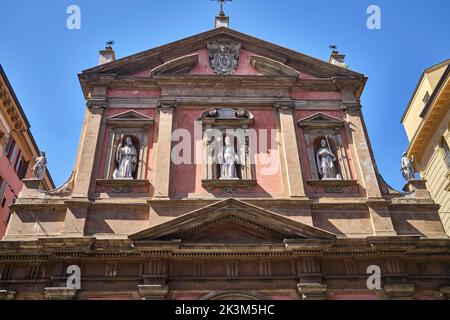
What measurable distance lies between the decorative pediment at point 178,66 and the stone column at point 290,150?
145 inches

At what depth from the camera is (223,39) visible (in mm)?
16781

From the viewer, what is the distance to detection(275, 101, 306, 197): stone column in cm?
1277

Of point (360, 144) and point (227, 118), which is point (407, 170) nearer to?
point (360, 144)

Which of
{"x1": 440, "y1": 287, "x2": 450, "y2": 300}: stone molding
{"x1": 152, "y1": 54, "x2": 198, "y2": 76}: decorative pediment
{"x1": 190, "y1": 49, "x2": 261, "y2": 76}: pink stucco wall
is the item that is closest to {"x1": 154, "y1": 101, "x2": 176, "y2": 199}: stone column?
{"x1": 152, "y1": 54, "x2": 198, "y2": 76}: decorative pediment

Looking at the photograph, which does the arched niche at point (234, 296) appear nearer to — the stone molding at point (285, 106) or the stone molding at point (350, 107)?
the stone molding at point (285, 106)

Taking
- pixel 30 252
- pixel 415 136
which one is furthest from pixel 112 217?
pixel 415 136

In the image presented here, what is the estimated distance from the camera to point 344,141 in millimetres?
14203

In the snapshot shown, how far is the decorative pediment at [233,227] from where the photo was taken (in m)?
11.2

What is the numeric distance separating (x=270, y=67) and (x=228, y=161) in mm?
4604

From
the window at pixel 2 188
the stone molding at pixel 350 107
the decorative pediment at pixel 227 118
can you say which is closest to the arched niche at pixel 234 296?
the decorative pediment at pixel 227 118

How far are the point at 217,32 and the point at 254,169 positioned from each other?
21.3 ft

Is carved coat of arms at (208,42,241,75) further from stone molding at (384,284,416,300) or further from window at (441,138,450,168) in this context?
window at (441,138,450,168)
